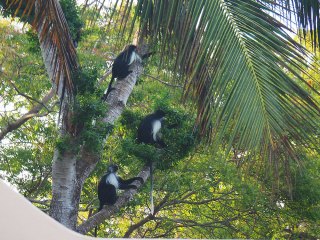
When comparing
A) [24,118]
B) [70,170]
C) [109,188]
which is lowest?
[109,188]

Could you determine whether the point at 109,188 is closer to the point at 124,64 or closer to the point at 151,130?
the point at 151,130

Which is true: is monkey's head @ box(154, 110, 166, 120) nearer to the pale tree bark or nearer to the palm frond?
the pale tree bark

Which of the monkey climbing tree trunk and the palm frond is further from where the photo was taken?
the monkey climbing tree trunk

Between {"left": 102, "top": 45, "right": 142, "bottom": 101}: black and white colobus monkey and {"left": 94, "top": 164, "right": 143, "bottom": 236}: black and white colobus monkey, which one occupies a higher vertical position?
{"left": 102, "top": 45, "right": 142, "bottom": 101}: black and white colobus monkey

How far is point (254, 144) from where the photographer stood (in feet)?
8.16

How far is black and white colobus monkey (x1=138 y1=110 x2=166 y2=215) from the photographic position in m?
7.17

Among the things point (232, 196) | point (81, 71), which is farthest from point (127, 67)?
point (232, 196)

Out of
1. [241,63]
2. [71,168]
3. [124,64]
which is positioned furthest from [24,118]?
[241,63]

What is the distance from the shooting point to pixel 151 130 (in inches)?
289

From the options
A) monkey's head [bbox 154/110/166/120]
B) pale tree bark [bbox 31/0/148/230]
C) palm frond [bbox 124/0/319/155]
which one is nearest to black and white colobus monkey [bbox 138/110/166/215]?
A: monkey's head [bbox 154/110/166/120]

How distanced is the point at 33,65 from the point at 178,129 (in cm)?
386

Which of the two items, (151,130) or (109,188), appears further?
(109,188)

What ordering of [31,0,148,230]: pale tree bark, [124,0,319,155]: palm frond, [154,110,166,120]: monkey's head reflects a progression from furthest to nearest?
[154,110,166,120]: monkey's head → [31,0,148,230]: pale tree bark → [124,0,319,155]: palm frond

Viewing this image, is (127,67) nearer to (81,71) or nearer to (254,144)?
(81,71)
